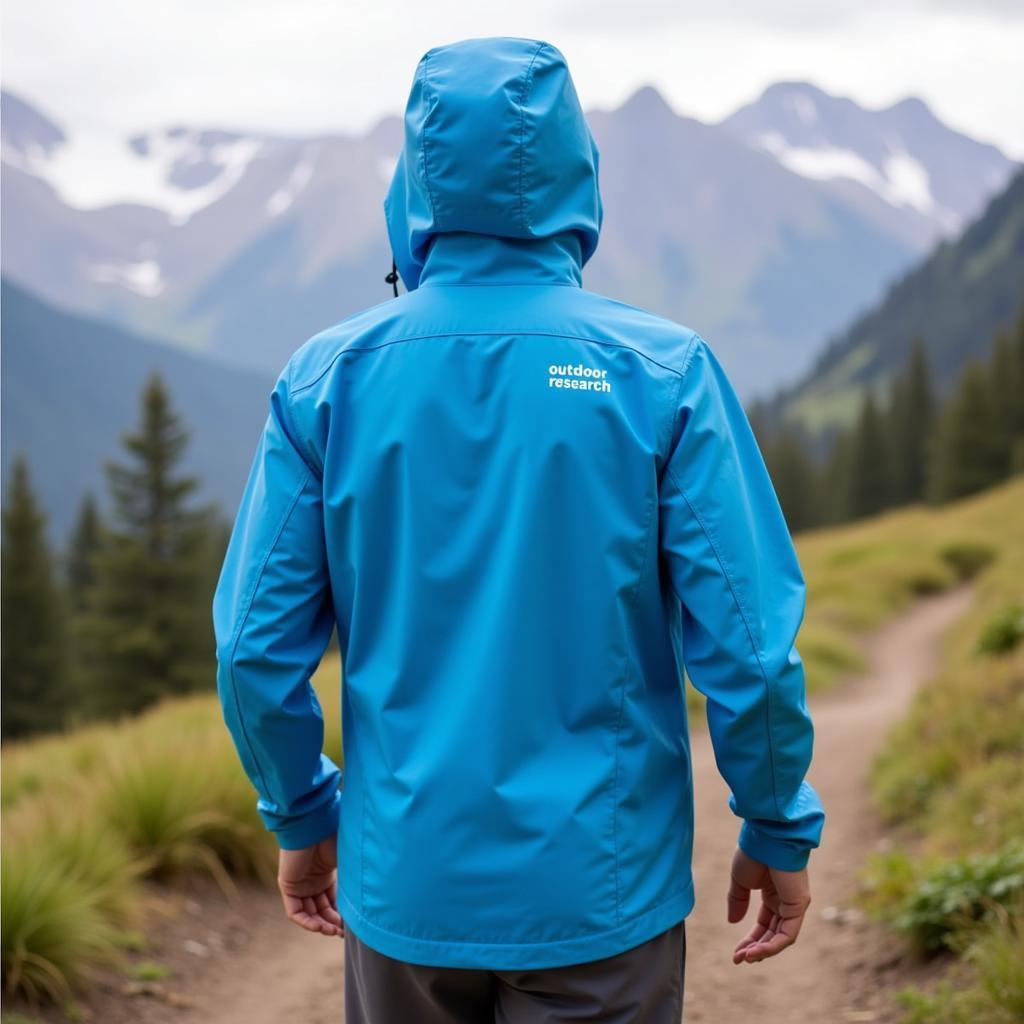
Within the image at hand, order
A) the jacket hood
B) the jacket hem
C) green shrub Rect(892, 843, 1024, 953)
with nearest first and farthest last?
1. the jacket hem
2. the jacket hood
3. green shrub Rect(892, 843, 1024, 953)

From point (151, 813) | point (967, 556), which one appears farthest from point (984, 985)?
point (967, 556)

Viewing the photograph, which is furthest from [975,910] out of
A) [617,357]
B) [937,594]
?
[937,594]

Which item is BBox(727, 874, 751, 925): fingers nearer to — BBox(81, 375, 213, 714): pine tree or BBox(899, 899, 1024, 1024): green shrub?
BBox(899, 899, 1024, 1024): green shrub

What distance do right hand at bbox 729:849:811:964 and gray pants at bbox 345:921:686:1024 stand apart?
18cm

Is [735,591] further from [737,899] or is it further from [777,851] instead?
[737,899]

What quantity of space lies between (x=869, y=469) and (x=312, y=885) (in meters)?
58.7

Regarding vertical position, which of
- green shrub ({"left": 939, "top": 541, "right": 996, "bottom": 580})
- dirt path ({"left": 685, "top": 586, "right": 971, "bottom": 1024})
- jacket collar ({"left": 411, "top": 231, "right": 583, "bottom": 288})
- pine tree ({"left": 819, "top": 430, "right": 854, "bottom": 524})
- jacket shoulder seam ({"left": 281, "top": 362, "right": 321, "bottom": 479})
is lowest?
pine tree ({"left": 819, "top": 430, "right": 854, "bottom": 524})

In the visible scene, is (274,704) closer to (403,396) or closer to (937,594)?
(403,396)

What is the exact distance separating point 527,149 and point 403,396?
1.64 ft

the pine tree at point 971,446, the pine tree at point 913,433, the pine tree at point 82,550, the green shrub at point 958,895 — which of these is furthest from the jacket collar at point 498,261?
the pine tree at point 82,550

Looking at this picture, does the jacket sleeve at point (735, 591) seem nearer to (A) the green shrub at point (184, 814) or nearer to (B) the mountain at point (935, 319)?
(A) the green shrub at point (184, 814)

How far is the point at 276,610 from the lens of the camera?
7.07ft

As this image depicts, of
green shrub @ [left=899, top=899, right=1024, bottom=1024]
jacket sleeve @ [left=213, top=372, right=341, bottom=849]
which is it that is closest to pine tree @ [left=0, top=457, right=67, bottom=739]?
green shrub @ [left=899, top=899, right=1024, bottom=1024]

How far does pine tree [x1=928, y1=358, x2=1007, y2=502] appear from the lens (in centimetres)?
4603
